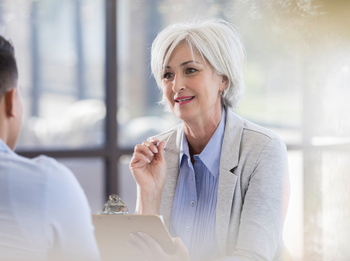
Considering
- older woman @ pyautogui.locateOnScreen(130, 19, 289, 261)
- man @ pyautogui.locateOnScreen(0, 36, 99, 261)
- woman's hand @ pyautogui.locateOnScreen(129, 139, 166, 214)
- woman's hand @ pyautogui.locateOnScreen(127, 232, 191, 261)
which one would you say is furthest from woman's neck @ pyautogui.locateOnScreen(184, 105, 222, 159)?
man @ pyautogui.locateOnScreen(0, 36, 99, 261)

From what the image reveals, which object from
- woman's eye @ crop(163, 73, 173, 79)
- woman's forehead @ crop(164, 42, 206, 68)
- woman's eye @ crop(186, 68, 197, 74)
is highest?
woman's forehead @ crop(164, 42, 206, 68)

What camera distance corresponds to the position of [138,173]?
92cm

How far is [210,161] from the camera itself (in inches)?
36.3

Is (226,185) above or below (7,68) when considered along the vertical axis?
below

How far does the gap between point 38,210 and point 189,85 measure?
0.54m

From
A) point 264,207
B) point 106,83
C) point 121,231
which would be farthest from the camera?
point 106,83

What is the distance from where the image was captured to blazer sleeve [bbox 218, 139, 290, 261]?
78cm

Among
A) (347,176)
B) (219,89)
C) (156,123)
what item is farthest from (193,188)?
(156,123)

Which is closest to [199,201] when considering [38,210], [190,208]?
[190,208]

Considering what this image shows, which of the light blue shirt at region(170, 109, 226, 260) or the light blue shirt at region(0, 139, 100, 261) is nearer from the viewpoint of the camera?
the light blue shirt at region(0, 139, 100, 261)

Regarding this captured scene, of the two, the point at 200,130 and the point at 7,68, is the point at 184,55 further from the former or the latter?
the point at 7,68

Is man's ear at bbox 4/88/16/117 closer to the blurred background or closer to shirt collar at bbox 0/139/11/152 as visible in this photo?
shirt collar at bbox 0/139/11/152

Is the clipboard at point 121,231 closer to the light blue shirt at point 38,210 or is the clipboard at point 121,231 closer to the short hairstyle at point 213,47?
the light blue shirt at point 38,210

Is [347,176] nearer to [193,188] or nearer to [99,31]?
[193,188]
